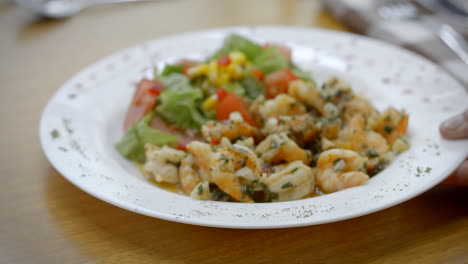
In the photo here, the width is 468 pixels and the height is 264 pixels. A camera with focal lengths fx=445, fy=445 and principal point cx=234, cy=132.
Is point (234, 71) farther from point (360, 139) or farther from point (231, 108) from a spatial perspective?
point (360, 139)

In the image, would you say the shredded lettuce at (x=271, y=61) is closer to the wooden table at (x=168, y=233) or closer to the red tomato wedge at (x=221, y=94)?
the red tomato wedge at (x=221, y=94)

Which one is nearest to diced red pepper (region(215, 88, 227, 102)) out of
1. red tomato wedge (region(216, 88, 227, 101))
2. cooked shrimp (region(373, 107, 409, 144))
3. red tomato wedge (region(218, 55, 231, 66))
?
red tomato wedge (region(216, 88, 227, 101))

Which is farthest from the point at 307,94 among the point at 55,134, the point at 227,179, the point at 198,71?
the point at 55,134

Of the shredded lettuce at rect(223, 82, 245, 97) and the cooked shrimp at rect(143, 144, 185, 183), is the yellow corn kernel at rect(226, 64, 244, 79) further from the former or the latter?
the cooked shrimp at rect(143, 144, 185, 183)

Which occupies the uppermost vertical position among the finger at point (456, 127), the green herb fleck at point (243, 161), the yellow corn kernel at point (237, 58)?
the yellow corn kernel at point (237, 58)

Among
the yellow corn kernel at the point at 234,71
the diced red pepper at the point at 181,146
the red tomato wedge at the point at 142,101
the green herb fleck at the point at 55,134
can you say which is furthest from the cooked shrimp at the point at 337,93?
the green herb fleck at the point at 55,134

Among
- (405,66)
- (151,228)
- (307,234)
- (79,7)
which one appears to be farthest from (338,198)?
(79,7)
